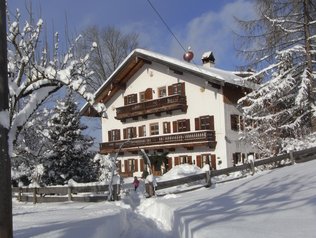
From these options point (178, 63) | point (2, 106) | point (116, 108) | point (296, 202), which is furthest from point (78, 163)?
point (2, 106)

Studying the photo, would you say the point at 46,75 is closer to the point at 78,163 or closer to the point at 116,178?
the point at 116,178

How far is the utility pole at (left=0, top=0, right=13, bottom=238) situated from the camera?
655 cm

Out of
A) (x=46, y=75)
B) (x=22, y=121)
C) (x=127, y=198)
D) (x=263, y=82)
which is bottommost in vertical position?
(x=127, y=198)

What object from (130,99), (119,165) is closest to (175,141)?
(130,99)

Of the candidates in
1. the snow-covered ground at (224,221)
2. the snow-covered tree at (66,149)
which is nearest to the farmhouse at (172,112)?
the snow-covered tree at (66,149)

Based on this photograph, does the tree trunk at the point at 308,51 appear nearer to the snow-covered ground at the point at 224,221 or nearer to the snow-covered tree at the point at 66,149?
the snow-covered ground at the point at 224,221

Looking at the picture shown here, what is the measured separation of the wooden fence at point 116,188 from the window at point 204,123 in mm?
14382

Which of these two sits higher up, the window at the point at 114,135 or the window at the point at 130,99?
the window at the point at 130,99

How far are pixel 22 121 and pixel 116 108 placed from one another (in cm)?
3970

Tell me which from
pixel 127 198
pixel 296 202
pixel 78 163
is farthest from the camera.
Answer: pixel 78 163

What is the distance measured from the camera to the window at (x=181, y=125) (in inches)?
1672

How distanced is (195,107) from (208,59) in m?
8.58

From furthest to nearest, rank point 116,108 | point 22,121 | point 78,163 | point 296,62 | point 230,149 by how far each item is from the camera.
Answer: point 116,108 < point 230,149 < point 78,163 < point 296,62 < point 22,121

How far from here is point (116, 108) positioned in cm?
4831
